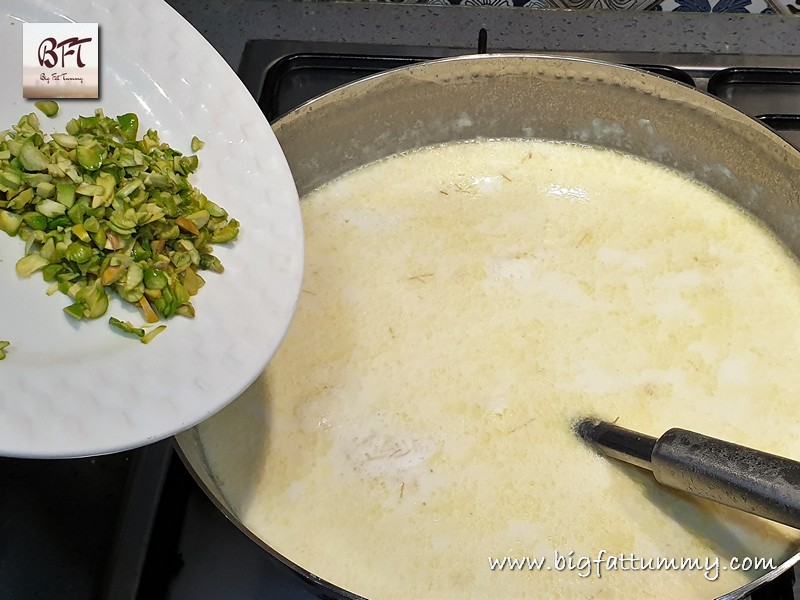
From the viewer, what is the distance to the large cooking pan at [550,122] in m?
1.10

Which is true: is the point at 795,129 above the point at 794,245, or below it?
above

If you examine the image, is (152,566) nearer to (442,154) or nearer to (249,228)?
(249,228)

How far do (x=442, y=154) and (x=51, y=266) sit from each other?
766 millimetres

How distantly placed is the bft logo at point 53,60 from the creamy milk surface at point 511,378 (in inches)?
17.0

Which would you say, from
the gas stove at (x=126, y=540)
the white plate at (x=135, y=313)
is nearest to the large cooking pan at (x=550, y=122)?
the white plate at (x=135, y=313)

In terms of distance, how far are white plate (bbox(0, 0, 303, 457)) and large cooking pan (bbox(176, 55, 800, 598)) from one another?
27cm

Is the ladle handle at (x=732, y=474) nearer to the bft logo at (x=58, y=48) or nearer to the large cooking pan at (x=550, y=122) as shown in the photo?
the large cooking pan at (x=550, y=122)

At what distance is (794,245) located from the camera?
1.14 meters

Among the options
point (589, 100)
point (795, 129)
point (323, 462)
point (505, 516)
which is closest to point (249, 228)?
point (323, 462)

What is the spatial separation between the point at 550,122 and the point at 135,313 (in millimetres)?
847

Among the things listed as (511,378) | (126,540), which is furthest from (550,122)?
(126,540)

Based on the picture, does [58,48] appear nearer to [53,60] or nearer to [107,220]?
[53,60]

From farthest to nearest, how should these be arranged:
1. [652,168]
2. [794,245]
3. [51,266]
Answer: [652,168]
[794,245]
[51,266]

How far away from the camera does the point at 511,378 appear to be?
3.21 feet
